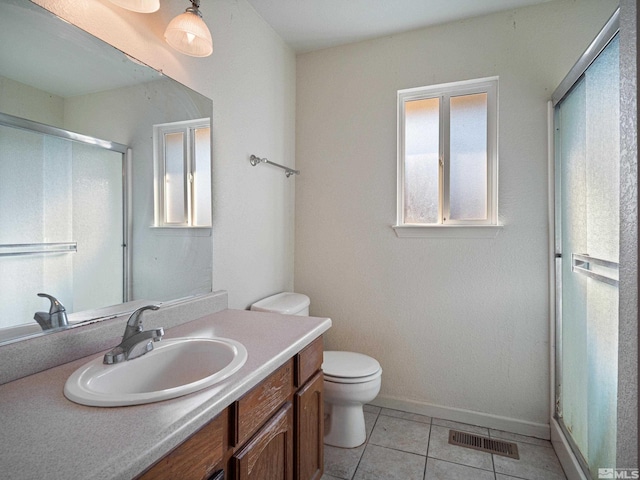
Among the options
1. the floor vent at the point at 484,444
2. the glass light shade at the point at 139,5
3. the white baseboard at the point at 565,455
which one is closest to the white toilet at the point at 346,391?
the floor vent at the point at 484,444

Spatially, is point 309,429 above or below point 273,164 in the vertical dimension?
below

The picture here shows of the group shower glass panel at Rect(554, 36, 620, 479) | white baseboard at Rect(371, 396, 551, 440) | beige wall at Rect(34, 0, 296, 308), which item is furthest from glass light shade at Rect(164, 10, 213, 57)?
white baseboard at Rect(371, 396, 551, 440)

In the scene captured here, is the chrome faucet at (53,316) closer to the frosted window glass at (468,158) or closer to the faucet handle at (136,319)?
the faucet handle at (136,319)

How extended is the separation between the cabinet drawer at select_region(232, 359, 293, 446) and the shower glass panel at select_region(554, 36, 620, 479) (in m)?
1.12

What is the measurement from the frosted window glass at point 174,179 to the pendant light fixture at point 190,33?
1.12ft

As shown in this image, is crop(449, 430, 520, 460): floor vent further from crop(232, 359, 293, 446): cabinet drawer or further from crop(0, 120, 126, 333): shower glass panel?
crop(0, 120, 126, 333): shower glass panel

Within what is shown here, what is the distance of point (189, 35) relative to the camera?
131 cm

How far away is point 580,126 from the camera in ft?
5.04

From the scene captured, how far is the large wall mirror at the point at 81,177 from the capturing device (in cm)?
91

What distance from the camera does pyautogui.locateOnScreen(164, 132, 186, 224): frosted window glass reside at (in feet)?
4.60

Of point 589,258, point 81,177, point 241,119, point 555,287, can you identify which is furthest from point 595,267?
point 81,177

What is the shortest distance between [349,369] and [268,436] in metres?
0.88

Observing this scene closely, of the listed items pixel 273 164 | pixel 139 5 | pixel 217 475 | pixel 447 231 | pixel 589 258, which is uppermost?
pixel 139 5

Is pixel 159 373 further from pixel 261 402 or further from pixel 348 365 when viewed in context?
pixel 348 365
